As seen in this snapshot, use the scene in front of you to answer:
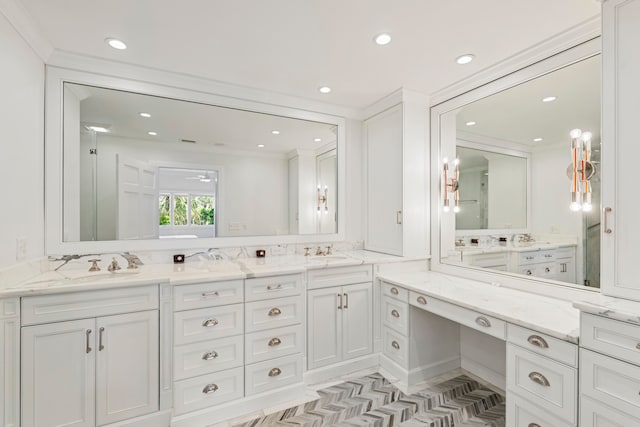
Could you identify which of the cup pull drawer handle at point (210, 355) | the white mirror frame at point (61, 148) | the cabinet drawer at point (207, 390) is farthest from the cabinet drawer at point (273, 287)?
the white mirror frame at point (61, 148)

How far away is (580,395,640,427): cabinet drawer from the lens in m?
1.21

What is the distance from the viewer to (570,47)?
1867mm

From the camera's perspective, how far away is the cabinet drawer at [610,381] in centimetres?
119

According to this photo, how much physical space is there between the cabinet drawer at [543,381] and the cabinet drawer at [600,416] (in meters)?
0.04

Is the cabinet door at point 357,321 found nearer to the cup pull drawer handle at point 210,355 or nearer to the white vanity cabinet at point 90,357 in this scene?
the cup pull drawer handle at point 210,355

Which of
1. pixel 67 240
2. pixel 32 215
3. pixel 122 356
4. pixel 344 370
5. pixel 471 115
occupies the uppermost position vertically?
pixel 471 115

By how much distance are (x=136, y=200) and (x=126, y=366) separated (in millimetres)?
1269

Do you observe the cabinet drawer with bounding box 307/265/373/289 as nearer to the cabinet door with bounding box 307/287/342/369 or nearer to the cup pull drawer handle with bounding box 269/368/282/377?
the cabinet door with bounding box 307/287/342/369

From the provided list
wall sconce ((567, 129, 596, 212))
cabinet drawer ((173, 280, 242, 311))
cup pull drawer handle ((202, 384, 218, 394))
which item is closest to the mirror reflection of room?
wall sconce ((567, 129, 596, 212))

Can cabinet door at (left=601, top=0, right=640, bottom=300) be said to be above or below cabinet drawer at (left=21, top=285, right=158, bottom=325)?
above

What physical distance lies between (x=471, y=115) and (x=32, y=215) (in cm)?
342


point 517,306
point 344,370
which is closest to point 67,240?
point 344,370

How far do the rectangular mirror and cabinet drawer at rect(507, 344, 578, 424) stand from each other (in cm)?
196

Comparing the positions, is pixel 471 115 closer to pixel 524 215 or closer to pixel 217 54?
pixel 524 215
